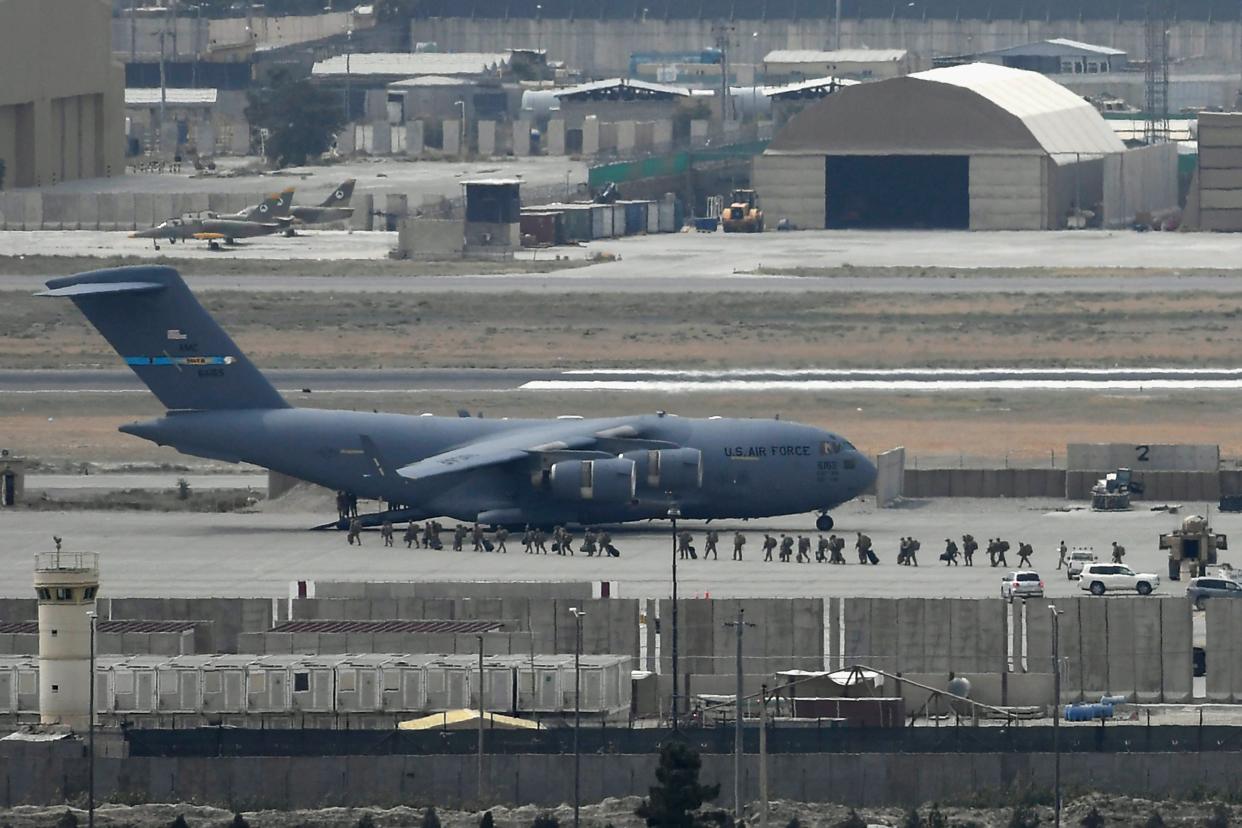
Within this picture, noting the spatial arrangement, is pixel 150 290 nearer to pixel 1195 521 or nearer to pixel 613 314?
pixel 1195 521

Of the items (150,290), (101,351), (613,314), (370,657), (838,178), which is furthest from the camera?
(838,178)

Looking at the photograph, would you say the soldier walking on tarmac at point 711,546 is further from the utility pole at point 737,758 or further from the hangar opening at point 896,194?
the hangar opening at point 896,194

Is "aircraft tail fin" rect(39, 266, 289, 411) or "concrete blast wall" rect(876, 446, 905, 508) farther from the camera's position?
"concrete blast wall" rect(876, 446, 905, 508)

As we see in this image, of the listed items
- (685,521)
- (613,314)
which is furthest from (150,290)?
(613,314)

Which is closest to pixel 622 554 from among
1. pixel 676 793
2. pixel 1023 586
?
pixel 1023 586

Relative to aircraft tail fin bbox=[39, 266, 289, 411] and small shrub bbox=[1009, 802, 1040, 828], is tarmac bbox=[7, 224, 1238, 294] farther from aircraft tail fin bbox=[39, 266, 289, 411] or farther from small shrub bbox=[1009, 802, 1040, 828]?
small shrub bbox=[1009, 802, 1040, 828]

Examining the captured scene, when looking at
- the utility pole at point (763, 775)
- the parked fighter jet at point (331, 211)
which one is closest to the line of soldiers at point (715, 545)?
the utility pole at point (763, 775)

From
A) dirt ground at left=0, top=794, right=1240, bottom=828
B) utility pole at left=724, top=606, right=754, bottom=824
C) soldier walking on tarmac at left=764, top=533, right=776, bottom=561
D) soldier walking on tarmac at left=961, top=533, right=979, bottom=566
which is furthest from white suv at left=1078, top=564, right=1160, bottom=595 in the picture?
utility pole at left=724, top=606, right=754, bottom=824
